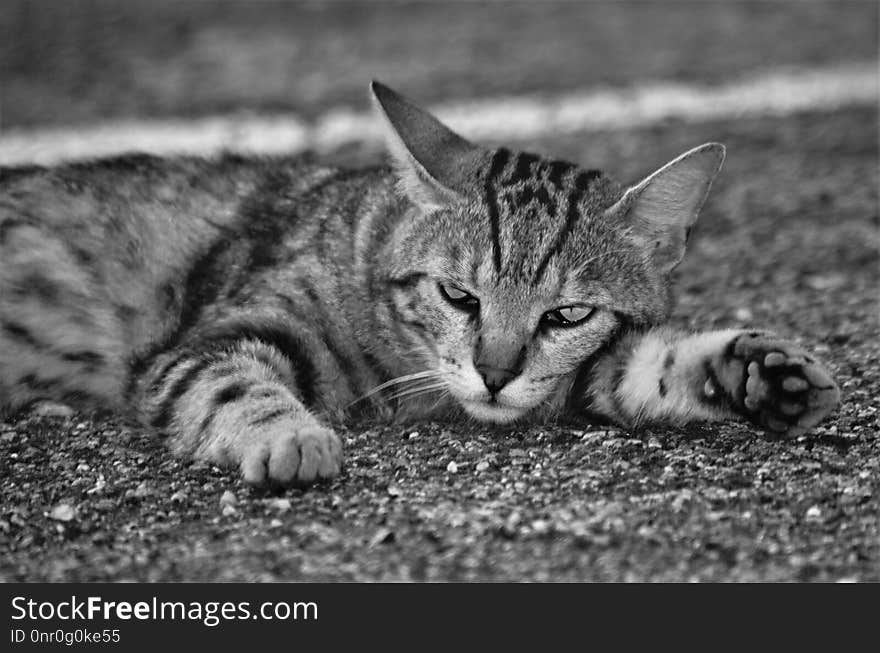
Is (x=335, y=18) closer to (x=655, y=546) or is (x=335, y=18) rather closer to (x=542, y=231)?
(x=542, y=231)

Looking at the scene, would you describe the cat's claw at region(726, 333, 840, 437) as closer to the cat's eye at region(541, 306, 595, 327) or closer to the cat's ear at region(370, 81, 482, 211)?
the cat's eye at region(541, 306, 595, 327)

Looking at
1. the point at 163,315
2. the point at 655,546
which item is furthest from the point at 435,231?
the point at 655,546

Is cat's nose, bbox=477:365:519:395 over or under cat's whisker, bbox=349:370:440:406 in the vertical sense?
over

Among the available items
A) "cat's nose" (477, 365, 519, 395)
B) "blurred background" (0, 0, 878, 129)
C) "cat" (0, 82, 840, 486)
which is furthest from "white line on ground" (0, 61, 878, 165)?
"cat's nose" (477, 365, 519, 395)

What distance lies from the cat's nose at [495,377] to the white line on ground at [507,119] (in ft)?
11.1

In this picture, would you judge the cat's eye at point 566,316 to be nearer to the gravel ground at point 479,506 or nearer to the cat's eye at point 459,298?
the cat's eye at point 459,298

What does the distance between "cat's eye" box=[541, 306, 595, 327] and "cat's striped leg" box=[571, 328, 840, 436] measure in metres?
0.17

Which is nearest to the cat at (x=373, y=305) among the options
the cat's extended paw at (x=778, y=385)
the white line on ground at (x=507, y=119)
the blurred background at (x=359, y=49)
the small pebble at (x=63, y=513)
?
the cat's extended paw at (x=778, y=385)

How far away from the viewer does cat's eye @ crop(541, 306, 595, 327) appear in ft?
10.8

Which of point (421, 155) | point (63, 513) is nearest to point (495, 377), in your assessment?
point (421, 155)

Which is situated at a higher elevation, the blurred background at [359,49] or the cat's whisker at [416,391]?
the blurred background at [359,49]

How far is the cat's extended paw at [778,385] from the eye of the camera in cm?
297

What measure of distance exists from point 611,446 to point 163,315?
1567 mm
